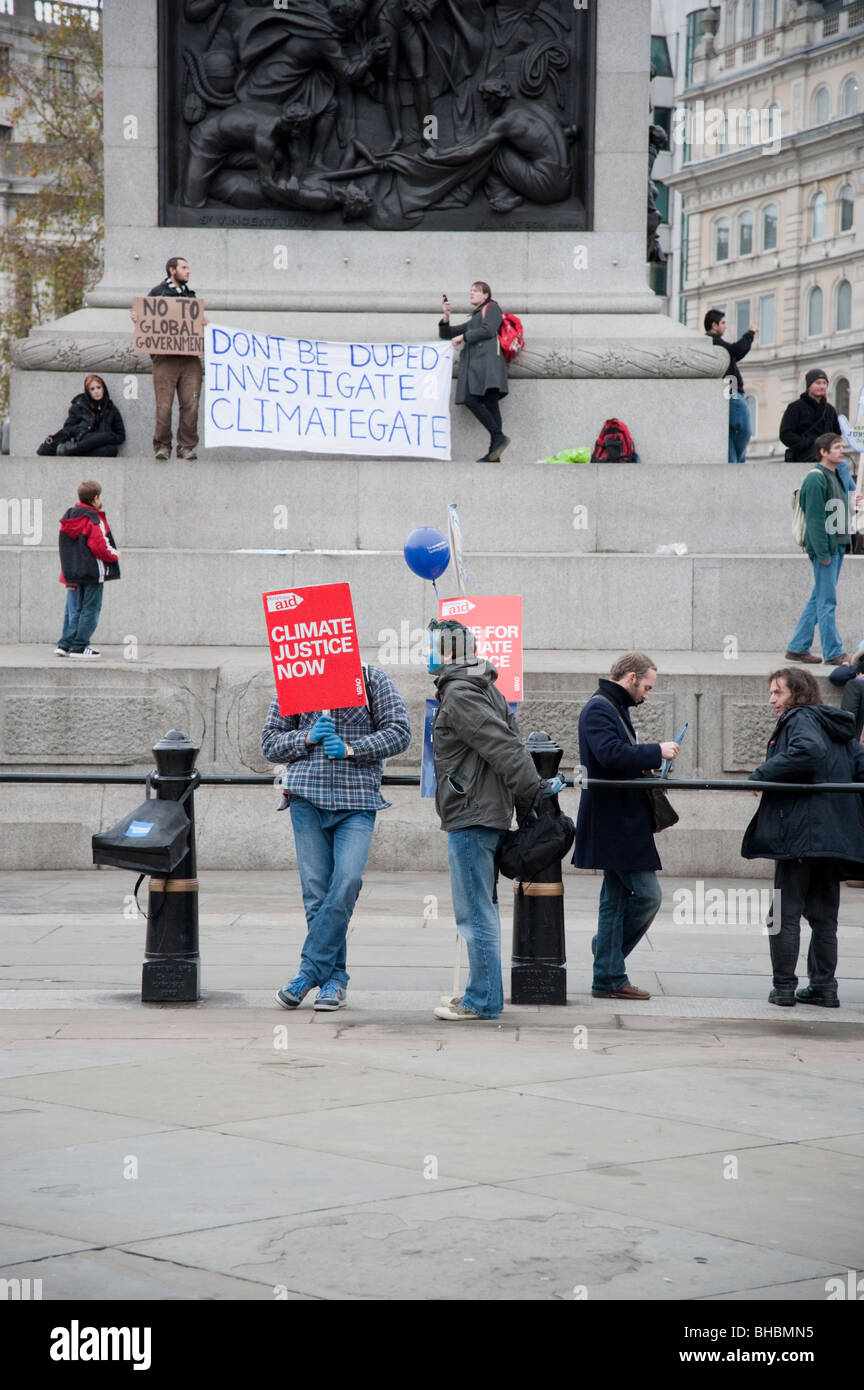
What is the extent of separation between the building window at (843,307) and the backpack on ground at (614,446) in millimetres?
61757

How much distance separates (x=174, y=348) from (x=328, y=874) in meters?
7.90

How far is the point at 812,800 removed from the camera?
27.9 ft

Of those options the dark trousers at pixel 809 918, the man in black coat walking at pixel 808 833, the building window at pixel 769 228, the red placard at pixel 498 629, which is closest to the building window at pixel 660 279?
the building window at pixel 769 228

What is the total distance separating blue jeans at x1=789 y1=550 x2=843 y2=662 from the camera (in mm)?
12945

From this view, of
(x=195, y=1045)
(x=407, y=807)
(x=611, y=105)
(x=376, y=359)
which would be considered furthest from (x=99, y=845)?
(x=611, y=105)

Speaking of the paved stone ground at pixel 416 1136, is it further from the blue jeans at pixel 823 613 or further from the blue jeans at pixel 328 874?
the blue jeans at pixel 823 613

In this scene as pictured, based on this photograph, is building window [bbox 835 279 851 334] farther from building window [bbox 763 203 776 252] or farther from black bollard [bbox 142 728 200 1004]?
black bollard [bbox 142 728 200 1004]

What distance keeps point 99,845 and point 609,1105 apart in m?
2.95

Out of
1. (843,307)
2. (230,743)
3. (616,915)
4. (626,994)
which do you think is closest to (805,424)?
(230,743)

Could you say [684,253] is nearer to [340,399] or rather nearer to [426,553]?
[340,399]

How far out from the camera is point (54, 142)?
4259 centimetres

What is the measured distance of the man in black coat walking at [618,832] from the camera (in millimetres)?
8406
